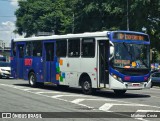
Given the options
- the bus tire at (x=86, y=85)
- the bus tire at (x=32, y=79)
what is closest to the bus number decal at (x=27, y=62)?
the bus tire at (x=32, y=79)

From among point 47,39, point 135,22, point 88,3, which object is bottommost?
point 47,39

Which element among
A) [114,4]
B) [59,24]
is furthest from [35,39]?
[59,24]

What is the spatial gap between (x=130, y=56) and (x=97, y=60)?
1.56 m

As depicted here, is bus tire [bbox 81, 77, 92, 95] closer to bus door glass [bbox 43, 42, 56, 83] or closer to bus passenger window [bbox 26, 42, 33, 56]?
bus door glass [bbox 43, 42, 56, 83]

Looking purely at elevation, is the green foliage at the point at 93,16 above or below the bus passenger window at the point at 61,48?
above

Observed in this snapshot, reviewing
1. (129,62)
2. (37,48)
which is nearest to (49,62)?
(37,48)

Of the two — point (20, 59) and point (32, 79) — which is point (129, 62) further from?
point (20, 59)

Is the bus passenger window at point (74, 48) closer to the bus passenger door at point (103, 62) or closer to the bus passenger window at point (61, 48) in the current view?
the bus passenger window at point (61, 48)

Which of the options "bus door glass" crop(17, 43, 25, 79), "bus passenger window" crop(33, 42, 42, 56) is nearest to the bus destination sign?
"bus passenger window" crop(33, 42, 42, 56)

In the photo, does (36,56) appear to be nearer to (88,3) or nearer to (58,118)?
(58,118)

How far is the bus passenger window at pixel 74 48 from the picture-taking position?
20631mm

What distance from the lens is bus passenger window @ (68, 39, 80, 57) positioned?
20631 mm

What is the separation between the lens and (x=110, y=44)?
18453 mm

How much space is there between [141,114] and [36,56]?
41.6 feet
